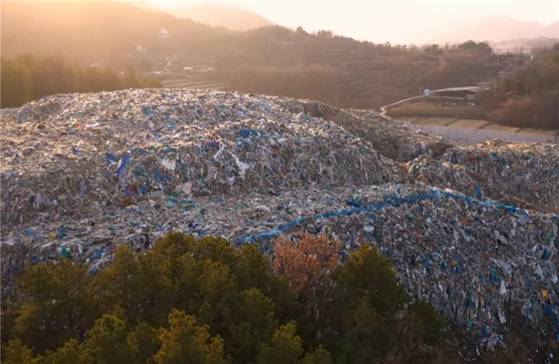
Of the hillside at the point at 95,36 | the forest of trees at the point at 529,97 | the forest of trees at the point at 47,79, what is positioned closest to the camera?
the forest of trees at the point at 47,79

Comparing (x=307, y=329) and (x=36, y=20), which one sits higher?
(x=36, y=20)

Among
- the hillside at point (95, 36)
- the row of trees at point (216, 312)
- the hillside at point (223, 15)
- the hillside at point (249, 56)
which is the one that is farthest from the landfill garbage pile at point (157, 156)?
the hillside at point (223, 15)

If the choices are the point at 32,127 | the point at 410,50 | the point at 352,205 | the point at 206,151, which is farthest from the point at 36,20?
the point at 352,205

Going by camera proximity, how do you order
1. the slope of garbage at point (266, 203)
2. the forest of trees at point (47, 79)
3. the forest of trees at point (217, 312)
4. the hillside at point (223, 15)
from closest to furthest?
the forest of trees at point (217, 312), the slope of garbage at point (266, 203), the forest of trees at point (47, 79), the hillside at point (223, 15)

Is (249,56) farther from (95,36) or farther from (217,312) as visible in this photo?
(217,312)

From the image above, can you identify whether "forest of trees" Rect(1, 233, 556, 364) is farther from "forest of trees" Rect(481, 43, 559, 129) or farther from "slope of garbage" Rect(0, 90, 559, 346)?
"forest of trees" Rect(481, 43, 559, 129)

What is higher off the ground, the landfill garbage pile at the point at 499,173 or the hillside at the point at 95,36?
the hillside at the point at 95,36

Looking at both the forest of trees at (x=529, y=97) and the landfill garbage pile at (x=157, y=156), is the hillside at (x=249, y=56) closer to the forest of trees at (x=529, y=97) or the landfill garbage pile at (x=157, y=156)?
the forest of trees at (x=529, y=97)

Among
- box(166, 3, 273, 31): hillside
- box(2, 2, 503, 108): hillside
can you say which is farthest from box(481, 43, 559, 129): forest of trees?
box(166, 3, 273, 31): hillside

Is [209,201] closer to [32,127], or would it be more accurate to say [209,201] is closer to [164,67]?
[32,127]
